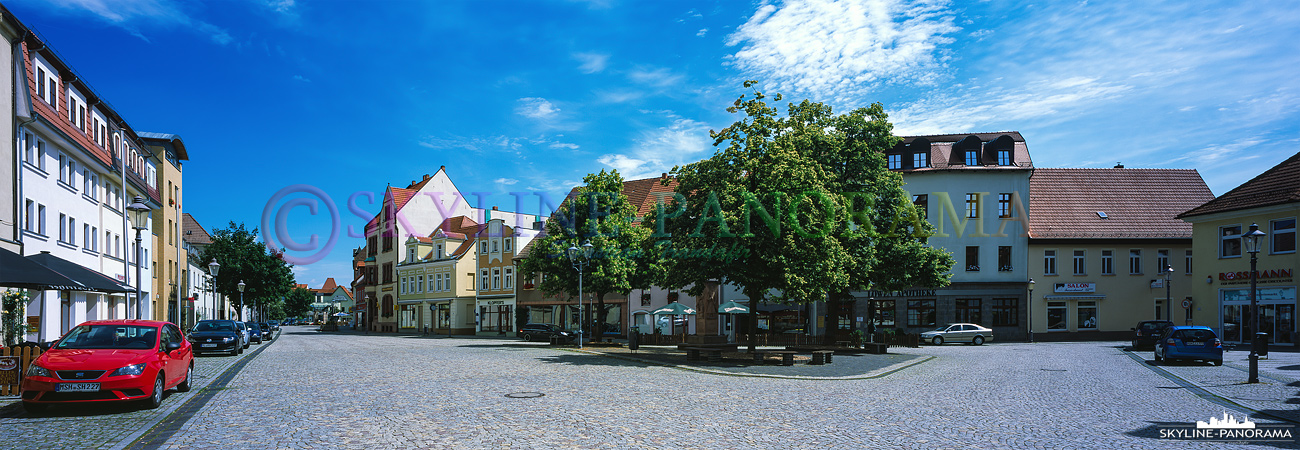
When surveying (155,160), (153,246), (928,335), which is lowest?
(928,335)

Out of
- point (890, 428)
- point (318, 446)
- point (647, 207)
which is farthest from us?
point (647, 207)

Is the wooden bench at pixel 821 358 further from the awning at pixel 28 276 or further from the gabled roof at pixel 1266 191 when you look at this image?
the gabled roof at pixel 1266 191

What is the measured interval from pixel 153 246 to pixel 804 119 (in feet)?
117

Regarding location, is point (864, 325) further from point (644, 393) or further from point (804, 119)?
point (644, 393)

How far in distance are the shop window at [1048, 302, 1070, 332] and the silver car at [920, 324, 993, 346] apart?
5.09m

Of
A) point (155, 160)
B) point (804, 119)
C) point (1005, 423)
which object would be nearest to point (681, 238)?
point (804, 119)

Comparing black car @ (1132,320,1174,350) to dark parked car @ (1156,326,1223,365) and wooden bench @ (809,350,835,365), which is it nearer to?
dark parked car @ (1156,326,1223,365)

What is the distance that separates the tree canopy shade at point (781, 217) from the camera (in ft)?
83.4

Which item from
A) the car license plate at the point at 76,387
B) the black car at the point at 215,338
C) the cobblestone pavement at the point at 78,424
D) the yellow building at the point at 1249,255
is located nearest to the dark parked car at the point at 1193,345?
the yellow building at the point at 1249,255

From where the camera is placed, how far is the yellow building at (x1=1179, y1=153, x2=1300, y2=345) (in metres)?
35.6

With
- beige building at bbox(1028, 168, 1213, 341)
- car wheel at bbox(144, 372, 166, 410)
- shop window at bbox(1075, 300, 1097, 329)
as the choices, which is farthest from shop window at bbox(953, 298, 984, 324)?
car wheel at bbox(144, 372, 166, 410)

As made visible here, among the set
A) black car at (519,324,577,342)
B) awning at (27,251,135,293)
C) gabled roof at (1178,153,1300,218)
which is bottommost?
black car at (519,324,577,342)

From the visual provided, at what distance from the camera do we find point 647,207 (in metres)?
58.6

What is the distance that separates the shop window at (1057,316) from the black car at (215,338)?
4123 cm
